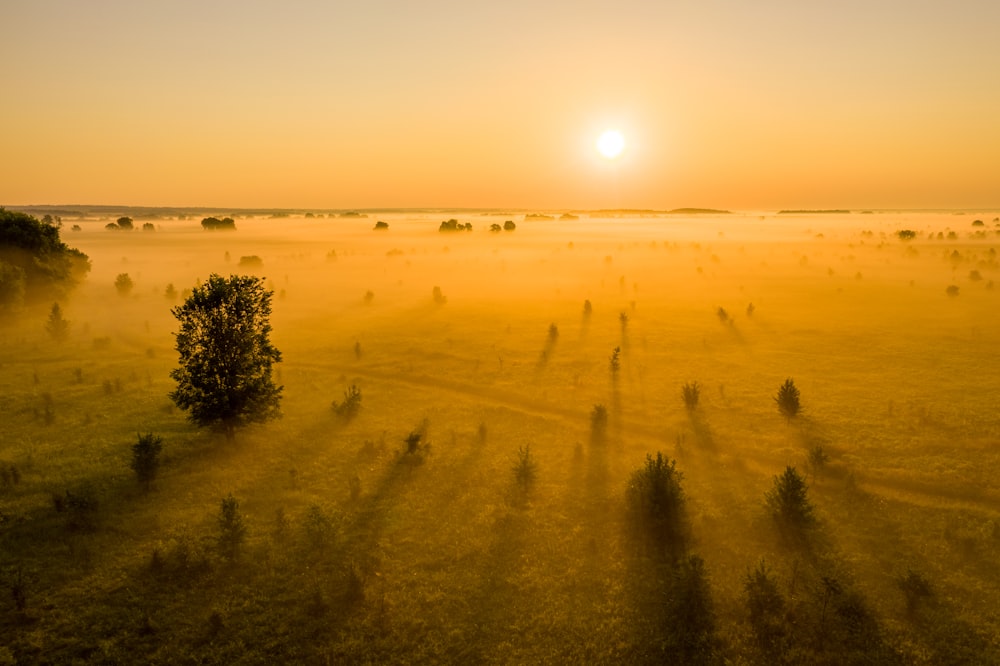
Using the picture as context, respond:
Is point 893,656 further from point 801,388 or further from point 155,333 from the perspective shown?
point 155,333

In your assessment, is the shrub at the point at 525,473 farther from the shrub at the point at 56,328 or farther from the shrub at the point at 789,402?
the shrub at the point at 56,328

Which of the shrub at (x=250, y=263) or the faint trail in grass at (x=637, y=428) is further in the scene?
the shrub at (x=250, y=263)

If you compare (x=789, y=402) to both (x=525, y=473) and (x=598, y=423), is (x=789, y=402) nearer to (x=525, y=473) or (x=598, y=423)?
(x=598, y=423)

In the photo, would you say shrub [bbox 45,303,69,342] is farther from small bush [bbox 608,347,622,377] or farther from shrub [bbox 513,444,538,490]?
small bush [bbox 608,347,622,377]

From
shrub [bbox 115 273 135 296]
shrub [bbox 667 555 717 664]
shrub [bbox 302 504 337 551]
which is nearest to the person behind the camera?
shrub [bbox 667 555 717 664]

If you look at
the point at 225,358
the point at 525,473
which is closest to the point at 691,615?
the point at 525,473

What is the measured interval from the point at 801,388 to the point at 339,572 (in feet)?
71.3

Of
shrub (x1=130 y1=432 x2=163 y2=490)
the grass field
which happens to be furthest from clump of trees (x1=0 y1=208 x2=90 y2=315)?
shrub (x1=130 y1=432 x2=163 y2=490)

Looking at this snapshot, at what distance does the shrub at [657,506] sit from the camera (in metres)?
14.0

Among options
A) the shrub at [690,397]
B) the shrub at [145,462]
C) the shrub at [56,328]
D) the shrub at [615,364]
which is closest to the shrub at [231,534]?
the shrub at [145,462]

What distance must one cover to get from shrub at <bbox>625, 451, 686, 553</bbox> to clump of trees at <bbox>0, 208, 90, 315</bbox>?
47.9 m

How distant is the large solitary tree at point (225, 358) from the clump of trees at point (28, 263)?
31.8 metres

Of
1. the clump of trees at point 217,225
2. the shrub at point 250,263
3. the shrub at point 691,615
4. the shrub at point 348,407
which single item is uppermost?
the clump of trees at point 217,225

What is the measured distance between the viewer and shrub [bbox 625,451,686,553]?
14031mm
